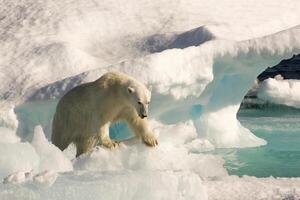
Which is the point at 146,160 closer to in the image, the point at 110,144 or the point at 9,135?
the point at 110,144

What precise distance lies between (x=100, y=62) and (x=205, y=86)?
1296 mm

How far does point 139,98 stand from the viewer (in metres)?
4.92

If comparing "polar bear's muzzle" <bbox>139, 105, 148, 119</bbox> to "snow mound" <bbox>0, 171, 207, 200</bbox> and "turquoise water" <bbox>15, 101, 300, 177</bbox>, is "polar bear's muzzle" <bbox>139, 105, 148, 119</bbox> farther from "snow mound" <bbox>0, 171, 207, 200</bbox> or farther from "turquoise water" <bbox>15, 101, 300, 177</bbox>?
"turquoise water" <bbox>15, 101, 300, 177</bbox>

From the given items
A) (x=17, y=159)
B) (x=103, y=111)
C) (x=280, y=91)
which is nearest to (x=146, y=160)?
(x=103, y=111)

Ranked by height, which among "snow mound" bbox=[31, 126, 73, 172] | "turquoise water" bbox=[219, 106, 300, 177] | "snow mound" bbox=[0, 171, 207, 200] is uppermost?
"snow mound" bbox=[0, 171, 207, 200]

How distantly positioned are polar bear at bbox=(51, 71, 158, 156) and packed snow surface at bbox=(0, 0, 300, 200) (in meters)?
0.20

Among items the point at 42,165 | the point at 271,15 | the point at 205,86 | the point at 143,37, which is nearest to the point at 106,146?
the point at 42,165

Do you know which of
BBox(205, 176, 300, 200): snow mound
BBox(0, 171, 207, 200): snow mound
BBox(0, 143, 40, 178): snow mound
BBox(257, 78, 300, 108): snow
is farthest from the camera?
BBox(257, 78, 300, 108): snow

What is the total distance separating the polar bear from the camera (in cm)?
497

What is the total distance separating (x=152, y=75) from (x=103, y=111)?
1454 millimetres

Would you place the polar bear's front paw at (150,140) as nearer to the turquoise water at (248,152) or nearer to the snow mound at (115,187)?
the snow mound at (115,187)

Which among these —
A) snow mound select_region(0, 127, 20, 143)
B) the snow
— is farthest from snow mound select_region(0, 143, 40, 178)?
the snow

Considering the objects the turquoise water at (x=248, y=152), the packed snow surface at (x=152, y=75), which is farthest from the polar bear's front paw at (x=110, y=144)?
the turquoise water at (x=248, y=152)

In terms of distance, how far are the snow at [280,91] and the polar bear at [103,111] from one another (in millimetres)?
8984
